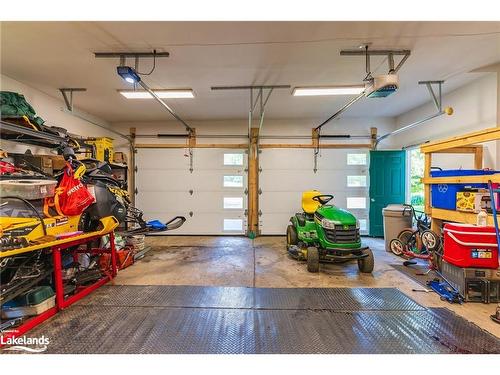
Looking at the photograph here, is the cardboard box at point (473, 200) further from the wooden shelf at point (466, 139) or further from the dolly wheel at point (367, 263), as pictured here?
the dolly wheel at point (367, 263)

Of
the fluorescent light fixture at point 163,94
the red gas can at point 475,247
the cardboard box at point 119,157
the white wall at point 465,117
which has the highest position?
the fluorescent light fixture at point 163,94

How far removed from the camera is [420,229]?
13.5 ft

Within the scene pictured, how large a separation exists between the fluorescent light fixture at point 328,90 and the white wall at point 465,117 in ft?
5.68

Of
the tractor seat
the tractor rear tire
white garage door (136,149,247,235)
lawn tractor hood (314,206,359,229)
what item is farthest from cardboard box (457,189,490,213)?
white garage door (136,149,247,235)

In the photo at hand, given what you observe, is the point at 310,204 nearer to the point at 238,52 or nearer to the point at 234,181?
the point at 234,181

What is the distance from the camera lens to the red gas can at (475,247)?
246 cm

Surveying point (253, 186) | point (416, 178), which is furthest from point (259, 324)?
point (416, 178)

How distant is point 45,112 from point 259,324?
5.03 m

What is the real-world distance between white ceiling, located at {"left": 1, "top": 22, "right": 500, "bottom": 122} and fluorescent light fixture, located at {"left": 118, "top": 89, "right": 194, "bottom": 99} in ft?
0.45

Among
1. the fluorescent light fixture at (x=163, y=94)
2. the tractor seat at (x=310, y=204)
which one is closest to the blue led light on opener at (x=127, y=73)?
the fluorescent light fixture at (x=163, y=94)

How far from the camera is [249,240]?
5.59 metres

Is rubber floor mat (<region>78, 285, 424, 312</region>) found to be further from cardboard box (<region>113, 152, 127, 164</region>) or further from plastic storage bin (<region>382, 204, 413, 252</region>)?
cardboard box (<region>113, 152, 127, 164</region>)

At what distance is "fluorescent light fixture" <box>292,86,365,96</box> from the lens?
154 inches

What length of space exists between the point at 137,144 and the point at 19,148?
103 inches
